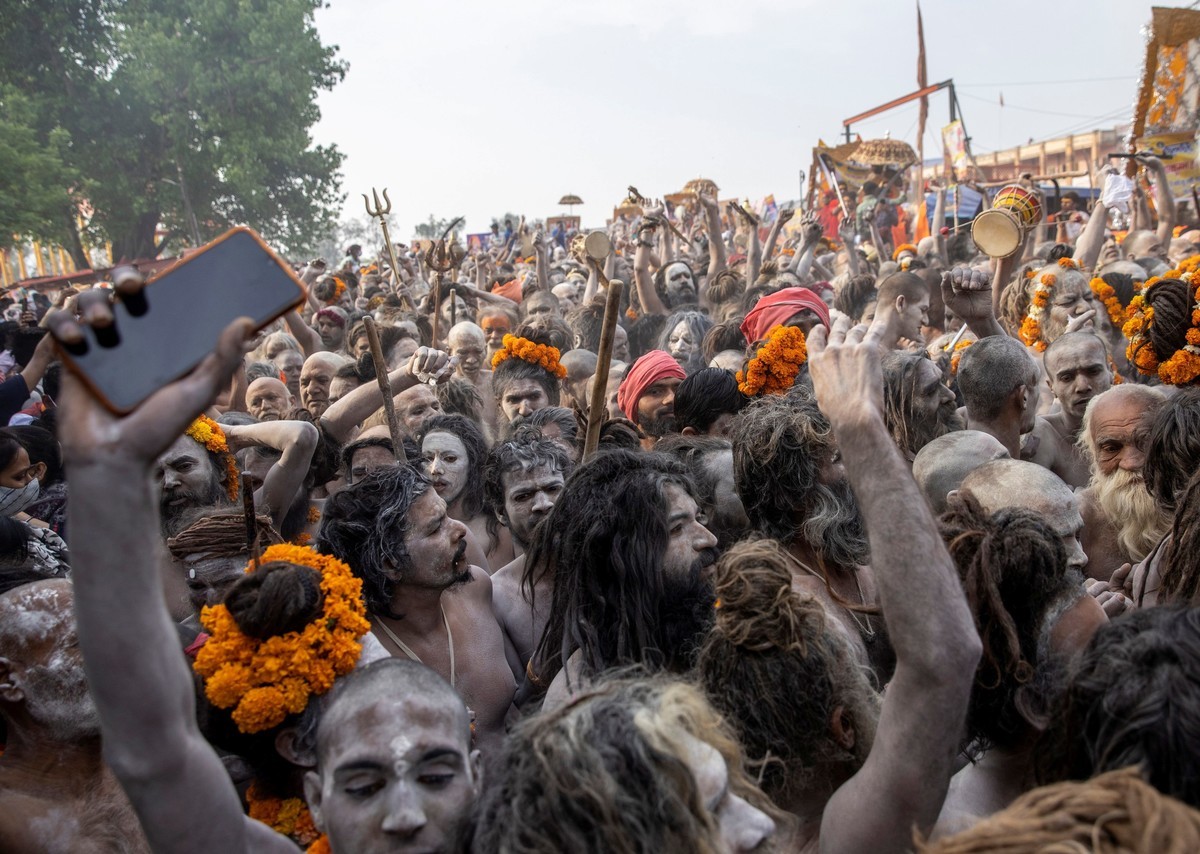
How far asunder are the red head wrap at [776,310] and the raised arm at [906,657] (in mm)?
4484

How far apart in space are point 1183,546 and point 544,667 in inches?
89.8

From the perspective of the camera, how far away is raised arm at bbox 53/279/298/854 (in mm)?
1748

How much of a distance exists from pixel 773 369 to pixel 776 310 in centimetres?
119

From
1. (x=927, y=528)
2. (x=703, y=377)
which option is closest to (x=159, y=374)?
(x=927, y=528)

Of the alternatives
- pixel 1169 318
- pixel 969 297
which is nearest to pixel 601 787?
pixel 1169 318

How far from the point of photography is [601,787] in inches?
75.4

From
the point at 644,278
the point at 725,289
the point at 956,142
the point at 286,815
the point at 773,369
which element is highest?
the point at 956,142

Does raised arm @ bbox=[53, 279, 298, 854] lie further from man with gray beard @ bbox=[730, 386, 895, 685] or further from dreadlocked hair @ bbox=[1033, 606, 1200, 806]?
man with gray beard @ bbox=[730, 386, 895, 685]

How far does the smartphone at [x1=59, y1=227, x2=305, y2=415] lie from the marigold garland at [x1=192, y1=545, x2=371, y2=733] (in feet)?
4.35

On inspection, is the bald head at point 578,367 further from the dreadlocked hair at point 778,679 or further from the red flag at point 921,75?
the red flag at point 921,75

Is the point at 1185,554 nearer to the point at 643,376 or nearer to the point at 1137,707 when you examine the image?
the point at 1137,707

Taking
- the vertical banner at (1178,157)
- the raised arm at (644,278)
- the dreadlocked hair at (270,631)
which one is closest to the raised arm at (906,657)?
the dreadlocked hair at (270,631)

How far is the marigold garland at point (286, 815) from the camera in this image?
2899 mm

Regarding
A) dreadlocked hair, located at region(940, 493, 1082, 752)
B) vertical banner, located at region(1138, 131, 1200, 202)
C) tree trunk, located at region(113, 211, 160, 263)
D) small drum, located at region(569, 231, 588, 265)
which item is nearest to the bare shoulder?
dreadlocked hair, located at region(940, 493, 1082, 752)
